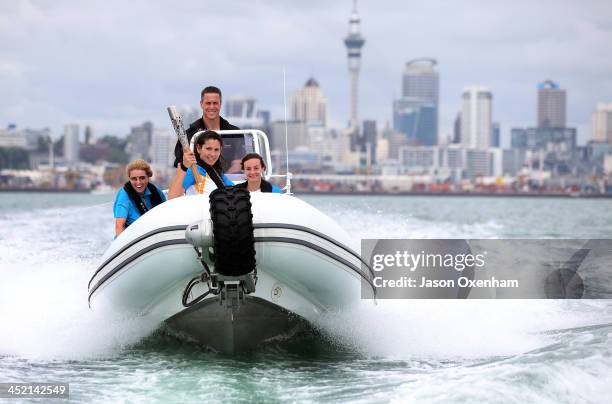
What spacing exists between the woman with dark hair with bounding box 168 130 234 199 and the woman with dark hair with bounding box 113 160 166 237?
0.89 ft

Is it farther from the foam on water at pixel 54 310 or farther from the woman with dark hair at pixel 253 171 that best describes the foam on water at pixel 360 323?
the woman with dark hair at pixel 253 171

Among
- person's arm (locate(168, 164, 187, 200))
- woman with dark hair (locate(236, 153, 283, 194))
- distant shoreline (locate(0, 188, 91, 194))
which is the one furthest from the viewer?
distant shoreline (locate(0, 188, 91, 194))

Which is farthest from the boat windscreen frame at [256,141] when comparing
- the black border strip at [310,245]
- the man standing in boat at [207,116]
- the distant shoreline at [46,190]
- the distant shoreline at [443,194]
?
the distant shoreline at [443,194]

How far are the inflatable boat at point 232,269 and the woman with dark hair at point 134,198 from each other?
472mm

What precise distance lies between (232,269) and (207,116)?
176 centimetres

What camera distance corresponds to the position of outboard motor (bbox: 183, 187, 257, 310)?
237 inches

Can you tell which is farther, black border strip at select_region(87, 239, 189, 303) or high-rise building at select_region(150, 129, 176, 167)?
high-rise building at select_region(150, 129, 176, 167)

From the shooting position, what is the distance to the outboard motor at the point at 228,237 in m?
6.02

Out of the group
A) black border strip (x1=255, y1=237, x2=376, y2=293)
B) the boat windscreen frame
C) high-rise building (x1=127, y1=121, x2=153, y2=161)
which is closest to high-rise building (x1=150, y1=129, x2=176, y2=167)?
high-rise building (x1=127, y1=121, x2=153, y2=161)

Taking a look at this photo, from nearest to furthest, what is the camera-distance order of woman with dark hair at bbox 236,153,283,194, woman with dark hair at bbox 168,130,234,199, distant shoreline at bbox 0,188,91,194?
woman with dark hair at bbox 168,130,234,199
woman with dark hair at bbox 236,153,283,194
distant shoreline at bbox 0,188,91,194

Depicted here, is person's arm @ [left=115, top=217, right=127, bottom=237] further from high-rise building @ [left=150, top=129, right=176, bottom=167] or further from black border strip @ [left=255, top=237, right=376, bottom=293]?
high-rise building @ [left=150, top=129, right=176, bottom=167]

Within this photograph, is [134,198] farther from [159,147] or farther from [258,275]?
[159,147]

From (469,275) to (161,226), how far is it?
4.10m

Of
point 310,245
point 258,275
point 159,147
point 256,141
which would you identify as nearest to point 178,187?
point 258,275
